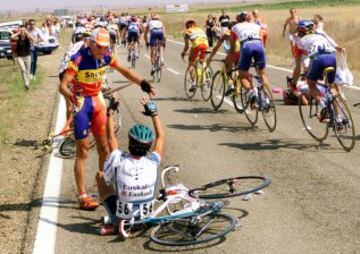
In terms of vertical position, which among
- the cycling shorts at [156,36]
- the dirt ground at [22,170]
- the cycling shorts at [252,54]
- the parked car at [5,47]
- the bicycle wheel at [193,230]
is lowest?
the parked car at [5,47]

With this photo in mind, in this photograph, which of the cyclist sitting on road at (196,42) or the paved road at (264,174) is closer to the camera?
the paved road at (264,174)

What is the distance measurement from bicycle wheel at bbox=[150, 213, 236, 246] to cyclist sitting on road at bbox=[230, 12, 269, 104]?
557 cm

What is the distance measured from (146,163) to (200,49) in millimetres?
9550

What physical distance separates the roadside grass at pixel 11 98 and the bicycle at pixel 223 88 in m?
4.73

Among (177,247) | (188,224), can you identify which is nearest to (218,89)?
(188,224)

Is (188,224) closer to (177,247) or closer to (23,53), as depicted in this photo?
(177,247)

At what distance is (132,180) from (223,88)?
25.8ft

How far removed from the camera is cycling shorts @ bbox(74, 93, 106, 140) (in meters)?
7.20

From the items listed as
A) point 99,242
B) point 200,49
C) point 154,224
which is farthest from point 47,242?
point 200,49

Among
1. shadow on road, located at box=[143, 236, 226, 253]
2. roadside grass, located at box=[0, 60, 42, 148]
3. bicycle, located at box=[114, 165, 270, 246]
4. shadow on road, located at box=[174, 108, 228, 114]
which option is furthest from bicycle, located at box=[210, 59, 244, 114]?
shadow on road, located at box=[143, 236, 226, 253]

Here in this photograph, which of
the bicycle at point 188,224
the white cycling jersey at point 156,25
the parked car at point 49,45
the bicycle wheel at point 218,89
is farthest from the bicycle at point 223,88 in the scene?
the parked car at point 49,45

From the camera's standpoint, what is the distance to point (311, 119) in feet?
37.4

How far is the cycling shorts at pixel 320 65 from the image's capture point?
9.73 metres

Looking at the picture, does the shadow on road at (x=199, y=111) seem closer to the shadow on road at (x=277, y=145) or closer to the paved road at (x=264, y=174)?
the paved road at (x=264, y=174)
